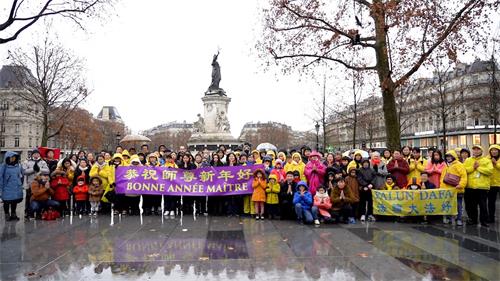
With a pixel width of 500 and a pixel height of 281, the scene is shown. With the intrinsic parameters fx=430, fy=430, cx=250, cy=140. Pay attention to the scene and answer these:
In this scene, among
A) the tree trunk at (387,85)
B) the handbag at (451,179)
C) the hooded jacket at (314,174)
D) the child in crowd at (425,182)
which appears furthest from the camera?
the tree trunk at (387,85)

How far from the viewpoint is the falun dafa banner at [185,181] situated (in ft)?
43.5

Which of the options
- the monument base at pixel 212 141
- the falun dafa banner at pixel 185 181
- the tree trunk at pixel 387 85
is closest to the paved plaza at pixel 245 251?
the falun dafa banner at pixel 185 181

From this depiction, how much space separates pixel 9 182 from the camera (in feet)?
41.1

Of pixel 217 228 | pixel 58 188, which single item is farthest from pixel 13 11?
pixel 217 228

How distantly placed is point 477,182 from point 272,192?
5447 millimetres

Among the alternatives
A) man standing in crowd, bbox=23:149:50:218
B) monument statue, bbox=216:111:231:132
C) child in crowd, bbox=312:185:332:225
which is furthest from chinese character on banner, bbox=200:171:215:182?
monument statue, bbox=216:111:231:132

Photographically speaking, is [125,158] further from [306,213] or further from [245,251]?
[245,251]

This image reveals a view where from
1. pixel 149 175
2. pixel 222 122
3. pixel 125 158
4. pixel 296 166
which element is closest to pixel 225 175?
pixel 296 166

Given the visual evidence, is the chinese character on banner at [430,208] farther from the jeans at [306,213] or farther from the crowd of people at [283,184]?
the jeans at [306,213]

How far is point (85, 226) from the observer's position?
1130 centimetres

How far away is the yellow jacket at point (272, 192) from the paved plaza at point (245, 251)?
31.6 inches

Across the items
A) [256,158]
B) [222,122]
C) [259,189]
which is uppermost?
[222,122]

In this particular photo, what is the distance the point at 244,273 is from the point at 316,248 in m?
2.23

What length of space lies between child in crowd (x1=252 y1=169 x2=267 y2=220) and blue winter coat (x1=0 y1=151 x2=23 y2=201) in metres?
6.86
